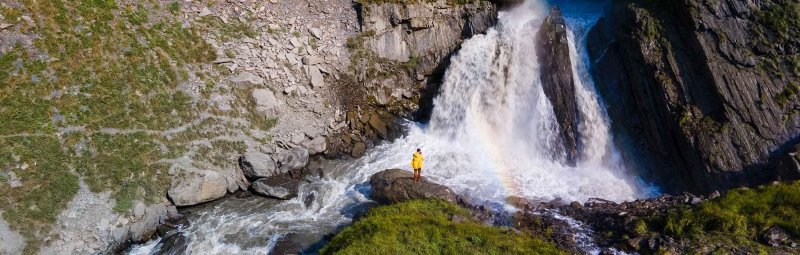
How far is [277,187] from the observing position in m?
28.3

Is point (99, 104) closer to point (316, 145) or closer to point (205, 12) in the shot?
point (205, 12)

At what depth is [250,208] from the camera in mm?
26703

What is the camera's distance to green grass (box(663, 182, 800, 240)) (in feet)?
58.6

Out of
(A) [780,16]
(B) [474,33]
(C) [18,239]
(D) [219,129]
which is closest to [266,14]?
(D) [219,129]

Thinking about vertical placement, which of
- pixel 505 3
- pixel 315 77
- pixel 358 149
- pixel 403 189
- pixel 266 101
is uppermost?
pixel 505 3

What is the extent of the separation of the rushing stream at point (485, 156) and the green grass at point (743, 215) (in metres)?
7.13

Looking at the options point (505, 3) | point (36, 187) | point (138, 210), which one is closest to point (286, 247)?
point (138, 210)

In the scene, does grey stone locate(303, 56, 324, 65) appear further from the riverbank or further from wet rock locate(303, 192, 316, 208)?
the riverbank

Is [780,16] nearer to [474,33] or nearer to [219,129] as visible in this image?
[474,33]

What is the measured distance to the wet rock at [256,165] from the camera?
29.2 metres

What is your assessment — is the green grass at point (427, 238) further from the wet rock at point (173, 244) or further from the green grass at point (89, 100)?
the green grass at point (89, 100)

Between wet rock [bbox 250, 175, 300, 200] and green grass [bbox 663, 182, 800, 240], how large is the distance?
1894 cm

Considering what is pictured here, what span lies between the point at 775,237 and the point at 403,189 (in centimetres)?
1529

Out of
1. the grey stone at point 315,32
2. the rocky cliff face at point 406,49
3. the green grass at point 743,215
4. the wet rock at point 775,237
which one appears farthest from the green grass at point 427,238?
the grey stone at point 315,32
